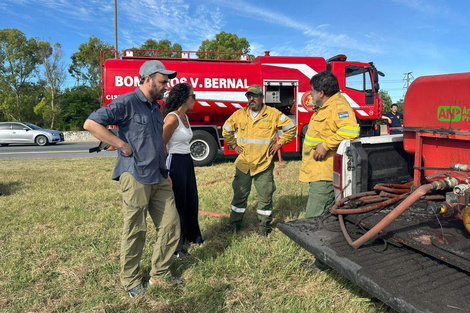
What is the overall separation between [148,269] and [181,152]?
3.66ft

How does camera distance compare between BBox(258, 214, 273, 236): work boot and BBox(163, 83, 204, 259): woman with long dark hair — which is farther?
BBox(258, 214, 273, 236): work boot

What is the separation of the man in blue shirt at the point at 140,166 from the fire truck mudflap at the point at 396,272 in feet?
3.45

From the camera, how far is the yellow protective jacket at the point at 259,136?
137 inches

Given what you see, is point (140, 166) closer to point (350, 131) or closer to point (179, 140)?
point (179, 140)

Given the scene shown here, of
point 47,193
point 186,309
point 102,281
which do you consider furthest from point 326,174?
point 47,193

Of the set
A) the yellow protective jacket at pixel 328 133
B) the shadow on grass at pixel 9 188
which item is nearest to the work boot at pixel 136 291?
the yellow protective jacket at pixel 328 133

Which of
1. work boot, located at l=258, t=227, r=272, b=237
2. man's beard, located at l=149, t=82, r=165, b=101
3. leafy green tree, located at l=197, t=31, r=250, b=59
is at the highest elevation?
leafy green tree, located at l=197, t=31, r=250, b=59

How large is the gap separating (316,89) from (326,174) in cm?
78

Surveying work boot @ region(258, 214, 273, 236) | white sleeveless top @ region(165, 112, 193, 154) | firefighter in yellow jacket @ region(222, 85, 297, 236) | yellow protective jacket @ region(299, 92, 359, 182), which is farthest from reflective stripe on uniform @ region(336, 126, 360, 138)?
white sleeveless top @ region(165, 112, 193, 154)

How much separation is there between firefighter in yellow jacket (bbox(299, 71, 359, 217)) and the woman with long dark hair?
116cm

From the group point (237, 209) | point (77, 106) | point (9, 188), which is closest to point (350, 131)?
point (237, 209)

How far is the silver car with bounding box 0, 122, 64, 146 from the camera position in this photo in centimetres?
1619

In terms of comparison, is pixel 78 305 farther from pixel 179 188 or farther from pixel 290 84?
pixel 290 84

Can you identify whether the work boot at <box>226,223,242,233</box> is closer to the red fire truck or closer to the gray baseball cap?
the gray baseball cap
